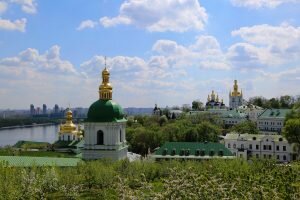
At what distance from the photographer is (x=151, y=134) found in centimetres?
4947

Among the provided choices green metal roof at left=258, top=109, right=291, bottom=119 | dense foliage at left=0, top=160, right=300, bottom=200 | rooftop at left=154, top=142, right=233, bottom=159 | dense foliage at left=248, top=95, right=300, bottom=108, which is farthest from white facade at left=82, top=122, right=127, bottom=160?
dense foliage at left=248, top=95, right=300, bottom=108

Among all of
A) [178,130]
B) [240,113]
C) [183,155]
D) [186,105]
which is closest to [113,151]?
[183,155]

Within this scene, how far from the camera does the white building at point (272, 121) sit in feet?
212

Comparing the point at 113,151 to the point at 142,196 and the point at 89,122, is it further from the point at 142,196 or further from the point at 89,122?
the point at 142,196

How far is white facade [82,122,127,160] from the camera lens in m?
29.0

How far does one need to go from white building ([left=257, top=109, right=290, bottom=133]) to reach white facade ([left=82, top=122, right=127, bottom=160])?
4036 centimetres

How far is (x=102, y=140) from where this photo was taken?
29.2m

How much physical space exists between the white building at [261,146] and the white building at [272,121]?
1829 centimetres

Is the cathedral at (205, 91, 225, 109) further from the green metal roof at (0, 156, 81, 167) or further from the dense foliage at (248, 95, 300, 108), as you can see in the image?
the green metal roof at (0, 156, 81, 167)

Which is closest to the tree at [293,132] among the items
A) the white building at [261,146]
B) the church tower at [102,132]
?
the white building at [261,146]

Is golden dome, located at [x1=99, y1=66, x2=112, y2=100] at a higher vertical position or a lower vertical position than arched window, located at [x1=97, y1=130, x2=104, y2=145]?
higher

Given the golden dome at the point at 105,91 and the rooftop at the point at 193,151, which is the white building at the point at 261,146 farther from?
the golden dome at the point at 105,91

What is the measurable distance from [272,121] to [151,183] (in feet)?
168

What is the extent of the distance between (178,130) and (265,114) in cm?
2029
